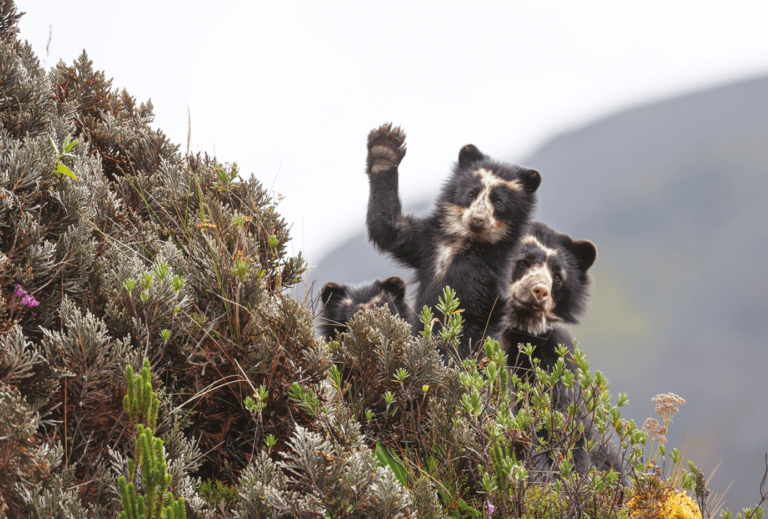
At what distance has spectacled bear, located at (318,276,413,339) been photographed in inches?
173

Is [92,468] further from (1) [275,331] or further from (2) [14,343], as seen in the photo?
(1) [275,331]

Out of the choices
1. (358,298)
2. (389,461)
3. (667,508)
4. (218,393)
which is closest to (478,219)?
(358,298)

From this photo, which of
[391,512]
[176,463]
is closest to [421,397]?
[391,512]

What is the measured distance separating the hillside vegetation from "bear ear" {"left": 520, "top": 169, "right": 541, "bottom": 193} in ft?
5.58

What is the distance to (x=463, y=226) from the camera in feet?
12.9

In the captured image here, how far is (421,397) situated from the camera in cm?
241

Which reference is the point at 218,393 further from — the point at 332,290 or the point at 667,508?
the point at 332,290

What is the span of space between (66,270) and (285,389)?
1027 mm

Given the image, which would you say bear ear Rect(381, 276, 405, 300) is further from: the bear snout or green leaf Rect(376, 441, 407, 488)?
green leaf Rect(376, 441, 407, 488)

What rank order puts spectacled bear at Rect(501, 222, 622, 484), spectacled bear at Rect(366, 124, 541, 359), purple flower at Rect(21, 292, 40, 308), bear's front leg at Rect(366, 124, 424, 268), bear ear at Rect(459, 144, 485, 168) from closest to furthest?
purple flower at Rect(21, 292, 40, 308) → spectacled bear at Rect(501, 222, 622, 484) → spectacled bear at Rect(366, 124, 541, 359) → bear's front leg at Rect(366, 124, 424, 268) → bear ear at Rect(459, 144, 485, 168)

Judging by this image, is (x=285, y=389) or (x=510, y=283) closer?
(x=285, y=389)

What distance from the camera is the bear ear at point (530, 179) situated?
12.9ft

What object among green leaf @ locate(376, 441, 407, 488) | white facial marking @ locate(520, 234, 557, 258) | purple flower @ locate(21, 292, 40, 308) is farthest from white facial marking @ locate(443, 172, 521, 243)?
purple flower @ locate(21, 292, 40, 308)

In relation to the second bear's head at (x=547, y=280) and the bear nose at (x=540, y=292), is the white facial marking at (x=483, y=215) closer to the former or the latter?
the second bear's head at (x=547, y=280)
